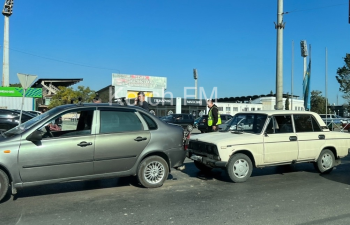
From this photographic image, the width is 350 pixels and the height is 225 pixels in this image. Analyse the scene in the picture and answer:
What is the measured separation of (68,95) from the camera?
43.2 metres

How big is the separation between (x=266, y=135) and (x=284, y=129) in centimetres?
64

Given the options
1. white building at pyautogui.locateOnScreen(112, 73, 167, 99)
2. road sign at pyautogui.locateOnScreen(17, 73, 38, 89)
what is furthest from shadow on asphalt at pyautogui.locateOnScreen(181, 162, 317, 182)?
white building at pyautogui.locateOnScreen(112, 73, 167, 99)

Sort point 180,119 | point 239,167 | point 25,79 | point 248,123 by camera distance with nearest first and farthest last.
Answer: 1. point 239,167
2. point 248,123
3. point 25,79
4. point 180,119

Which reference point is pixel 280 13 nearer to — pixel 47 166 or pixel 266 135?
pixel 266 135

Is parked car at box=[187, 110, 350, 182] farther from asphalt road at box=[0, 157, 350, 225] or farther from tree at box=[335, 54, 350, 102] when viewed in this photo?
tree at box=[335, 54, 350, 102]

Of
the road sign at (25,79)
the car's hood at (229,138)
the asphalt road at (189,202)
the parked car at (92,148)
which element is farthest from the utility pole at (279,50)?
the road sign at (25,79)

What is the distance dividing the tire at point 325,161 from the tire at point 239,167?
213 centimetres

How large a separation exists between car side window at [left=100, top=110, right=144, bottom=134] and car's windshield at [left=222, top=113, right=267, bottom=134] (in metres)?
2.82

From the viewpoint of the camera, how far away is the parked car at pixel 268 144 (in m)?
6.60

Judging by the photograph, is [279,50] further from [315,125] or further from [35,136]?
[35,136]

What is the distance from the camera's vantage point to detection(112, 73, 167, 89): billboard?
184 feet

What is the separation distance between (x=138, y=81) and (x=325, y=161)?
172 ft

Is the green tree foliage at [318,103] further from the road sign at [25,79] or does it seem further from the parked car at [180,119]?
the road sign at [25,79]

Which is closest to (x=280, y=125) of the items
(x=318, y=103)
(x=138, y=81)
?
(x=138, y=81)
